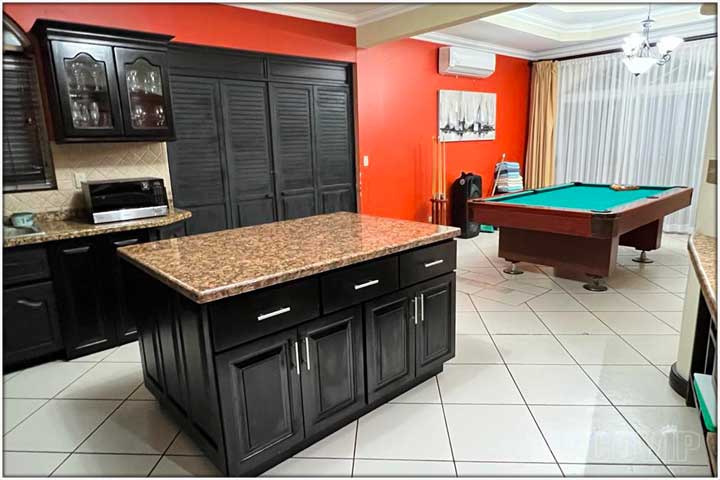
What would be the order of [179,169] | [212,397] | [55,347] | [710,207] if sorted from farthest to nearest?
[179,169] < [55,347] < [710,207] < [212,397]

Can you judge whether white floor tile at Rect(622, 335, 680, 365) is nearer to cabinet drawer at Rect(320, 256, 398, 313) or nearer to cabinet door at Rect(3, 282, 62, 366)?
cabinet drawer at Rect(320, 256, 398, 313)

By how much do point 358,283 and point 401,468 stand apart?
0.80 meters

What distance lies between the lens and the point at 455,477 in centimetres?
179

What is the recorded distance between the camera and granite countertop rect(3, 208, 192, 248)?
101 inches

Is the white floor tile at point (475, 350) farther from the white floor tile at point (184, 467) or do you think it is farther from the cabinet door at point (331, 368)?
the white floor tile at point (184, 467)

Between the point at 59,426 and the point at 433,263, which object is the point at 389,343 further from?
the point at 59,426

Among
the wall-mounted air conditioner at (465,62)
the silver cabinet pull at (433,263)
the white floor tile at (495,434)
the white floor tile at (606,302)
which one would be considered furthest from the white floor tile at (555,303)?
the wall-mounted air conditioner at (465,62)

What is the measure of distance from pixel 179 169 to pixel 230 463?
8.79ft

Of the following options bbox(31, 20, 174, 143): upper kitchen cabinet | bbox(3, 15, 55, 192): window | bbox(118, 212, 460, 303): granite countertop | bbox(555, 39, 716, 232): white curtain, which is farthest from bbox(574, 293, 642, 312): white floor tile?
bbox(3, 15, 55, 192): window

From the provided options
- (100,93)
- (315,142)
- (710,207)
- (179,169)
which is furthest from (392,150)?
(710,207)

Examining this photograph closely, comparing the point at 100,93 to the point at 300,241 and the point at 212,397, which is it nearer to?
the point at 300,241

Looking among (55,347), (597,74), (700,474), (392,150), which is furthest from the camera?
(597,74)

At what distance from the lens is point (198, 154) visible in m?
3.79

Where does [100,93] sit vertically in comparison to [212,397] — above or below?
above
